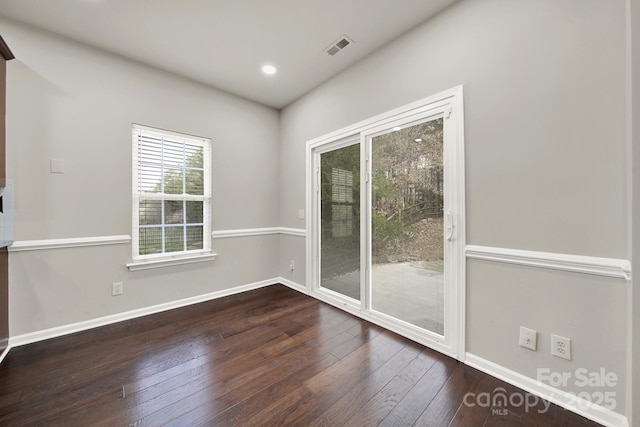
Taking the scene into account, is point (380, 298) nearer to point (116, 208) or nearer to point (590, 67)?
point (590, 67)

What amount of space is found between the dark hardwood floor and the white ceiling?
266 cm

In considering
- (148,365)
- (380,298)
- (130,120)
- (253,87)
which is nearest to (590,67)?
(380,298)

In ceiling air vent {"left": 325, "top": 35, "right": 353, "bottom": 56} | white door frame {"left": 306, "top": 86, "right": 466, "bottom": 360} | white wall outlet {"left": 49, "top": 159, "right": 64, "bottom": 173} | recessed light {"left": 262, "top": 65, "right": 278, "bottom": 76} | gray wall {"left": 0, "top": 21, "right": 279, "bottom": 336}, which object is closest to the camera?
white door frame {"left": 306, "top": 86, "right": 466, "bottom": 360}

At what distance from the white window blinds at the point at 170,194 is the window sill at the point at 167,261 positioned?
0.24ft

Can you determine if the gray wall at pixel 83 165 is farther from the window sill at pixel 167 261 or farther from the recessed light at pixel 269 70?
the recessed light at pixel 269 70

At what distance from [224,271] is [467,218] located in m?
2.90

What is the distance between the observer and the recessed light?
2.75 meters

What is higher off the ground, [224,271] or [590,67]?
[590,67]

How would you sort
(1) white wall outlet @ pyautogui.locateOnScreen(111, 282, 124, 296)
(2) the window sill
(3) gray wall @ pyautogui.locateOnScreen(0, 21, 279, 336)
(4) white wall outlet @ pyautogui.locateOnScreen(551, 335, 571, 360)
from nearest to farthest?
1. (4) white wall outlet @ pyautogui.locateOnScreen(551, 335, 571, 360)
2. (3) gray wall @ pyautogui.locateOnScreen(0, 21, 279, 336)
3. (1) white wall outlet @ pyautogui.locateOnScreen(111, 282, 124, 296)
4. (2) the window sill

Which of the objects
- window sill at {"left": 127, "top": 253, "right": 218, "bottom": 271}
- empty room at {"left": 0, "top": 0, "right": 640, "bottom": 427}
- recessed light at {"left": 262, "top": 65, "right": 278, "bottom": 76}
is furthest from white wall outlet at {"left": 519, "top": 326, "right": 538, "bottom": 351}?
recessed light at {"left": 262, "top": 65, "right": 278, "bottom": 76}

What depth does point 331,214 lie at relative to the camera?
10.2ft

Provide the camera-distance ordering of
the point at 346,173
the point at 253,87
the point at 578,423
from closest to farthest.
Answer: the point at 578,423 < the point at 346,173 < the point at 253,87

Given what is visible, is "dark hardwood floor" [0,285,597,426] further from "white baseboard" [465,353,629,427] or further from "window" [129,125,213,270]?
"window" [129,125,213,270]

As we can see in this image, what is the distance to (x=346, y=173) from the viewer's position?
2.92 meters
